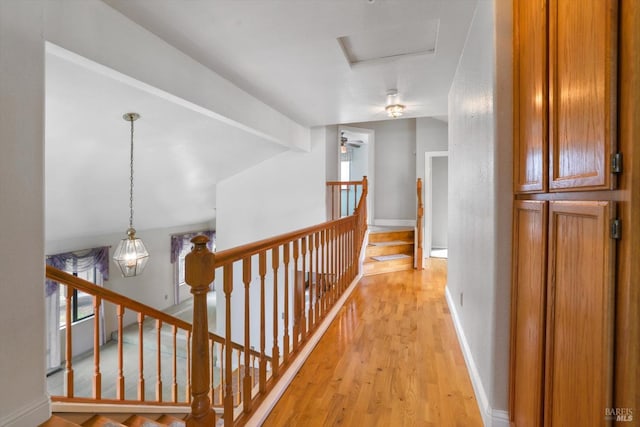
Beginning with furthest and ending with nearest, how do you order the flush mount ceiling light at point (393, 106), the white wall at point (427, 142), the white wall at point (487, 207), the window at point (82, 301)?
the window at point (82, 301) → the white wall at point (427, 142) → the flush mount ceiling light at point (393, 106) → the white wall at point (487, 207)

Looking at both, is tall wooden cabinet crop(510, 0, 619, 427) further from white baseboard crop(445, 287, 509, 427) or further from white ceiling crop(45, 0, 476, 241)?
white ceiling crop(45, 0, 476, 241)

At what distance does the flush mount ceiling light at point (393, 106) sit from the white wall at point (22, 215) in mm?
2946

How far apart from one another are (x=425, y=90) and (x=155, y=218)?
563 centimetres

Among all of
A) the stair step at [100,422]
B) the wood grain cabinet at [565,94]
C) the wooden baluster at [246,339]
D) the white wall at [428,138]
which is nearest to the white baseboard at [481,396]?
the wood grain cabinet at [565,94]

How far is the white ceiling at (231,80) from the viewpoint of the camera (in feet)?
6.20

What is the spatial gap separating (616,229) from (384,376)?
1.61 metres

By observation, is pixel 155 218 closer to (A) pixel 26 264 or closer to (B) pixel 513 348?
(A) pixel 26 264

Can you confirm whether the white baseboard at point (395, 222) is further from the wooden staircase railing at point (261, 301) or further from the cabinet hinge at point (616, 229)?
the cabinet hinge at point (616, 229)

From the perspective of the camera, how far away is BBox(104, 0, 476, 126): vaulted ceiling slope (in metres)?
1.83

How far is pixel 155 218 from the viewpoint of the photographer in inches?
245

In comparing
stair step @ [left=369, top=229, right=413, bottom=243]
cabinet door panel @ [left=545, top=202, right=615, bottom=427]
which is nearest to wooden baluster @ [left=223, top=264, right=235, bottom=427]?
cabinet door panel @ [left=545, top=202, right=615, bottom=427]

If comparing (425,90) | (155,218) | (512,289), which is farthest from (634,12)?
(155,218)

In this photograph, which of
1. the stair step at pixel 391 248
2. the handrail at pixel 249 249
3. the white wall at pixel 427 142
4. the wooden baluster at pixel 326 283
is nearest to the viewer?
the handrail at pixel 249 249

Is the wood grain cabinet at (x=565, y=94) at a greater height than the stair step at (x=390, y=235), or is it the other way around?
the wood grain cabinet at (x=565, y=94)
